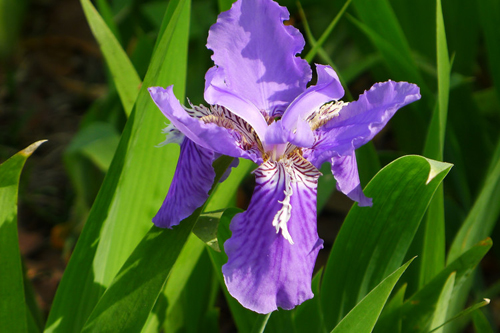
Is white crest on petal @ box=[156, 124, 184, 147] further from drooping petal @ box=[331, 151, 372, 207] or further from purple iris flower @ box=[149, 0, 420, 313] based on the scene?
drooping petal @ box=[331, 151, 372, 207]

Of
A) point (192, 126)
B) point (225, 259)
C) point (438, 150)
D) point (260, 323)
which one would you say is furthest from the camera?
point (438, 150)

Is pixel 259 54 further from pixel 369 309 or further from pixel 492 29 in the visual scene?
pixel 492 29

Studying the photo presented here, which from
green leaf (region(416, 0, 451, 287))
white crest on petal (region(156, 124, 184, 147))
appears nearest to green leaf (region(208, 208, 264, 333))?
white crest on petal (region(156, 124, 184, 147))

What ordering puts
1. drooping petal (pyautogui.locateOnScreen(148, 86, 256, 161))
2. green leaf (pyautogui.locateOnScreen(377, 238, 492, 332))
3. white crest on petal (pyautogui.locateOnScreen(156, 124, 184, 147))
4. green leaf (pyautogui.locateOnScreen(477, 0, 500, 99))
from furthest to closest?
green leaf (pyautogui.locateOnScreen(477, 0, 500, 99)), green leaf (pyautogui.locateOnScreen(377, 238, 492, 332)), white crest on petal (pyautogui.locateOnScreen(156, 124, 184, 147)), drooping petal (pyautogui.locateOnScreen(148, 86, 256, 161))

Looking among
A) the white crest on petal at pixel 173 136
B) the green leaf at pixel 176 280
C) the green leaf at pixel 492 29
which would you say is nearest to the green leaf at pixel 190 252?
the green leaf at pixel 176 280

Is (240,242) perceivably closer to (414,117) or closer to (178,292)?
(178,292)

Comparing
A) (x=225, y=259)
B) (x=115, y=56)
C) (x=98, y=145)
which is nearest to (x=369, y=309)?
(x=225, y=259)
